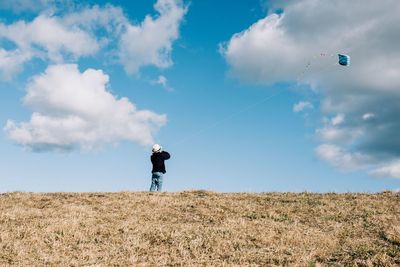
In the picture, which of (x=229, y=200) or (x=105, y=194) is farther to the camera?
(x=105, y=194)

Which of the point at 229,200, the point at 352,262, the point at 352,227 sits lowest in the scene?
the point at 352,262

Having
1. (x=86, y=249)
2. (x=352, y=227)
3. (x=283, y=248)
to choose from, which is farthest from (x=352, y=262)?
(x=86, y=249)

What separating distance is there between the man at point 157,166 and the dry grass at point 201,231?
2924 millimetres

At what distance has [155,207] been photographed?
18281 mm

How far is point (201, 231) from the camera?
14445 millimetres

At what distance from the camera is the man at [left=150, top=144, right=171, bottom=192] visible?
23797 millimetres

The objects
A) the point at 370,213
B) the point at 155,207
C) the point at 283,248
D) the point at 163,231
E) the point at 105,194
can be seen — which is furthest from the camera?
the point at 105,194

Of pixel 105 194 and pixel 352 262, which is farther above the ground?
pixel 105 194

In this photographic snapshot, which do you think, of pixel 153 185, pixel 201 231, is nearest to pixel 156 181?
pixel 153 185

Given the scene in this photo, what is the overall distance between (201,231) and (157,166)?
9.71m

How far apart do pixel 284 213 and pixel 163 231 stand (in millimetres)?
5071

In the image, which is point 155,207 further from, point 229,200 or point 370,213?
point 370,213

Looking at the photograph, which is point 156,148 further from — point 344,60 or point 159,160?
point 344,60

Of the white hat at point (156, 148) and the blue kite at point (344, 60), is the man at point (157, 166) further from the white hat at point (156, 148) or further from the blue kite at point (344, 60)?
the blue kite at point (344, 60)
